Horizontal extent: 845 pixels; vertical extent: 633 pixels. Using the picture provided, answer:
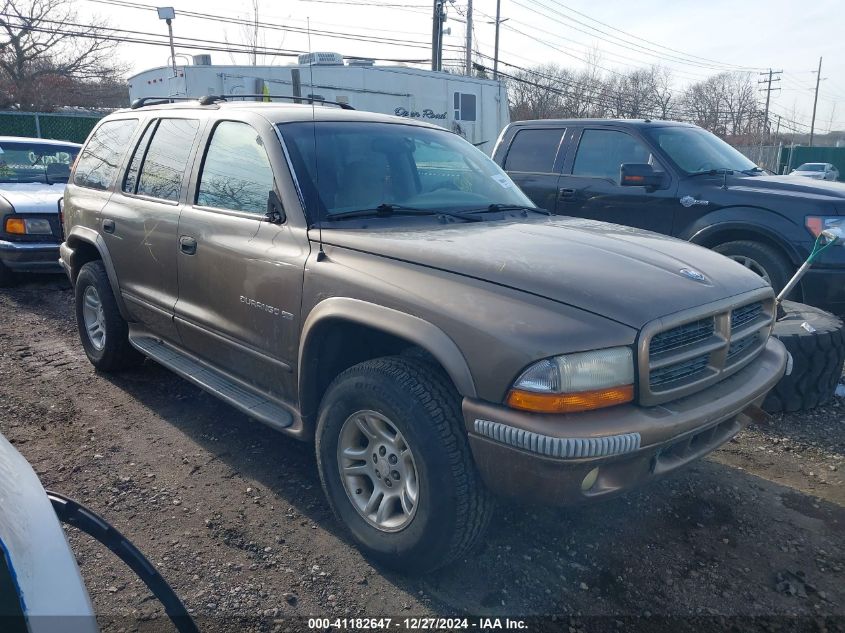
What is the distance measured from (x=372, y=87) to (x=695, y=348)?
14957mm

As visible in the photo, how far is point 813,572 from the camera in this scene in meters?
2.78

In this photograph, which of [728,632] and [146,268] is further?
[146,268]

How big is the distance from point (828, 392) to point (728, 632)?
2533 mm

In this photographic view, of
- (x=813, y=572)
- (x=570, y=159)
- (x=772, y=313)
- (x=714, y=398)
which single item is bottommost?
(x=813, y=572)

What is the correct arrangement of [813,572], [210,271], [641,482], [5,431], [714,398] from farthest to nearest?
[5,431] < [210,271] < [813,572] < [714,398] < [641,482]

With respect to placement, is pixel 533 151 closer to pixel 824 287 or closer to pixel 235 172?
pixel 824 287

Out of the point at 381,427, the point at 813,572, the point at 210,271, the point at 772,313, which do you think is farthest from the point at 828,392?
the point at 210,271

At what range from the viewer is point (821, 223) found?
5215 millimetres

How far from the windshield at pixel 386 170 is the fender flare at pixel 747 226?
2.54 m

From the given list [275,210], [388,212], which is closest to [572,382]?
[388,212]

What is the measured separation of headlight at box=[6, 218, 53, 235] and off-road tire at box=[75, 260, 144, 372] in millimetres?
2968

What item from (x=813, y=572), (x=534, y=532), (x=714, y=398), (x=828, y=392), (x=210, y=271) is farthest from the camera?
(x=828, y=392)

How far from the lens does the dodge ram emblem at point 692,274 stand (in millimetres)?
2705

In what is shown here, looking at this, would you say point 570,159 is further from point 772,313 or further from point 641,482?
point 641,482
